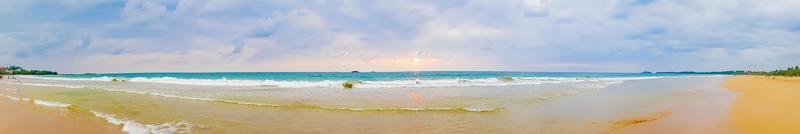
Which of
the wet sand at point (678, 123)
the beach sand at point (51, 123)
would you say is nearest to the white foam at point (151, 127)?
the beach sand at point (51, 123)

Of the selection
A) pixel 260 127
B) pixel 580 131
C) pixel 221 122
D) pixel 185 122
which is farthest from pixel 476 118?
pixel 185 122

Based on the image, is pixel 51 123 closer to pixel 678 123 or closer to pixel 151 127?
pixel 151 127

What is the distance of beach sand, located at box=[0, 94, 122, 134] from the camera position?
8.71 meters

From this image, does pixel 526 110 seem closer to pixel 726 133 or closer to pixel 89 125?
pixel 726 133

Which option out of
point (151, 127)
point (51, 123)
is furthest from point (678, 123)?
point (51, 123)

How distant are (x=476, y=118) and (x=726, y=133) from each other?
428cm

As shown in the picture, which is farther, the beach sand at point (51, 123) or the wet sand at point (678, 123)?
the beach sand at point (51, 123)

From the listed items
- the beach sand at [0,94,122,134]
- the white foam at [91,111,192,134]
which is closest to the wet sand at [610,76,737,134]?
the white foam at [91,111,192,134]

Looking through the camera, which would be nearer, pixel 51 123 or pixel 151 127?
pixel 151 127

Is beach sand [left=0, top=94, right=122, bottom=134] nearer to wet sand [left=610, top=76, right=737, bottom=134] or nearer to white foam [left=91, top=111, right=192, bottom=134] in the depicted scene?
white foam [left=91, top=111, right=192, bottom=134]

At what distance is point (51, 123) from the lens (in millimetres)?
9766

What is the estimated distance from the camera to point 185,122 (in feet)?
31.9

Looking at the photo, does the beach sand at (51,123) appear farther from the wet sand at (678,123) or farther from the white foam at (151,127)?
the wet sand at (678,123)

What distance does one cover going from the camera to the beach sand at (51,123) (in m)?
8.71
